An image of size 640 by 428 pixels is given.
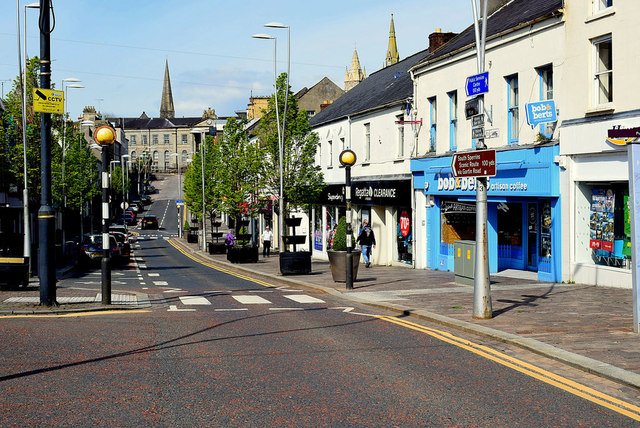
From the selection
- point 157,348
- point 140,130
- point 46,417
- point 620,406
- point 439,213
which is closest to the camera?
point 46,417

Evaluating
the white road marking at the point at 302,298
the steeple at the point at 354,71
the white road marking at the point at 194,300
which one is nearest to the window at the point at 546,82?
the white road marking at the point at 302,298

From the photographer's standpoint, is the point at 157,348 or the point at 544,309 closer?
the point at 157,348

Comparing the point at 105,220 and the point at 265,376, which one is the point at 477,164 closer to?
the point at 265,376

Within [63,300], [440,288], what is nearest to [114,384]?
[63,300]

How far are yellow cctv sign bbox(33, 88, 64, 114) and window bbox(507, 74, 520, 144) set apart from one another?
13686 mm

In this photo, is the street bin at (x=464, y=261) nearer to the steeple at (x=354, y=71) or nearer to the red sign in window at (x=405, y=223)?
the red sign in window at (x=405, y=223)

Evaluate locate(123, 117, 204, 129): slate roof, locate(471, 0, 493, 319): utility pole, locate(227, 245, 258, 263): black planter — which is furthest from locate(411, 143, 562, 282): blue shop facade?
locate(123, 117, 204, 129): slate roof

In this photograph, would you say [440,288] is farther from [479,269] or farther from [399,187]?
[399,187]

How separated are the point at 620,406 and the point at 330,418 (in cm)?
299

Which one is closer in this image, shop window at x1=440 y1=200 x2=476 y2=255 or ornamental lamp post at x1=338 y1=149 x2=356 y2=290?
ornamental lamp post at x1=338 y1=149 x2=356 y2=290

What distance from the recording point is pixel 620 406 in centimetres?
728

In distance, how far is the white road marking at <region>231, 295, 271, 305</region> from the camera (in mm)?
17123

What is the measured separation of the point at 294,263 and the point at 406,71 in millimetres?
14527

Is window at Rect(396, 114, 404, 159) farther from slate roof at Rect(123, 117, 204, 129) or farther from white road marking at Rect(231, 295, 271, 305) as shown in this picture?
slate roof at Rect(123, 117, 204, 129)
